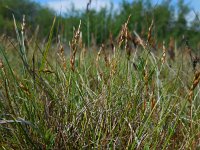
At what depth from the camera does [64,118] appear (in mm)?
1190

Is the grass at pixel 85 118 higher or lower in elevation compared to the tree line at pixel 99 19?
lower

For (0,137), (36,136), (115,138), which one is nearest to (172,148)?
(115,138)

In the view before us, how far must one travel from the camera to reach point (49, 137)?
1107 mm

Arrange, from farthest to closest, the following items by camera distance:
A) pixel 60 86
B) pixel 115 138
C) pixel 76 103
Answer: pixel 60 86
pixel 76 103
pixel 115 138

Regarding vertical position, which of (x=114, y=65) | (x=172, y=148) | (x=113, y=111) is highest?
(x=114, y=65)

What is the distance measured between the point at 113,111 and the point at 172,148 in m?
0.22

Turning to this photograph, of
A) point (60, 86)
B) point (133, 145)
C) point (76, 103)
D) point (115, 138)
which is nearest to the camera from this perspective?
point (133, 145)

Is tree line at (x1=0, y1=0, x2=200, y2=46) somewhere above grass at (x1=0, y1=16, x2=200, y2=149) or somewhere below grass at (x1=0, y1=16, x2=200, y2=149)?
above

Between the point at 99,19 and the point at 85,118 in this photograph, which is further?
the point at 99,19

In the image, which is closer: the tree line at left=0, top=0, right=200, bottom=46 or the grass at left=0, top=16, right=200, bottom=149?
the grass at left=0, top=16, right=200, bottom=149

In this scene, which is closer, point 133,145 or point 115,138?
point 133,145

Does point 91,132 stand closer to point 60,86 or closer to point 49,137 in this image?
point 49,137

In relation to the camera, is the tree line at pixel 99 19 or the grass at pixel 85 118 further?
the tree line at pixel 99 19

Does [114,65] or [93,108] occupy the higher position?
[114,65]
